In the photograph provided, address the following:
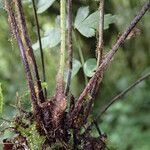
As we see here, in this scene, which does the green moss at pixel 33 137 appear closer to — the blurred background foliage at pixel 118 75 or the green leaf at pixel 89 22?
the green leaf at pixel 89 22

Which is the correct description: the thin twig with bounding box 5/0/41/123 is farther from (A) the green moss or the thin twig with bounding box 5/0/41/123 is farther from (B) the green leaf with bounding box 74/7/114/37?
(B) the green leaf with bounding box 74/7/114/37

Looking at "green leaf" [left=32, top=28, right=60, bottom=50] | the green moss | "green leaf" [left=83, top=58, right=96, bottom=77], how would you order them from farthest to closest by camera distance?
"green leaf" [left=32, top=28, right=60, bottom=50] → "green leaf" [left=83, top=58, right=96, bottom=77] → the green moss

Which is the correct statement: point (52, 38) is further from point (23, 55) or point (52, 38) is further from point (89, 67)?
point (23, 55)

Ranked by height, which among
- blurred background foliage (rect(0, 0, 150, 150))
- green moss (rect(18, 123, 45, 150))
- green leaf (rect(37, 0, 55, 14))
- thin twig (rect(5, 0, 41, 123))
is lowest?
green moss (rect(18, 123, 45, 150))

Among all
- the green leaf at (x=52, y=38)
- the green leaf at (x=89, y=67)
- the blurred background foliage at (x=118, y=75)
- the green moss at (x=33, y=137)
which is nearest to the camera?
the green moss at (x=33, y=137)

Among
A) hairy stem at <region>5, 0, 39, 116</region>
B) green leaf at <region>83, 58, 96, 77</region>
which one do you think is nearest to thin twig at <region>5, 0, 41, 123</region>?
hairy stem at <region>5, 0, 39, 116</region>

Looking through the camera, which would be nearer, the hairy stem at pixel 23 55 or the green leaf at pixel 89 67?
the hairy stem at pixel 23 55

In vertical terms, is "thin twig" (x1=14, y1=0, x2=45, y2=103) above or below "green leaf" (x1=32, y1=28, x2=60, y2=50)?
below

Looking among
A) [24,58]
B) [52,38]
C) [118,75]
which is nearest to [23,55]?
[24,58]

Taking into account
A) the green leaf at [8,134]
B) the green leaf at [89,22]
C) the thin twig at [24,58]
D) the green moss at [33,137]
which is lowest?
the green moss at [33,137]

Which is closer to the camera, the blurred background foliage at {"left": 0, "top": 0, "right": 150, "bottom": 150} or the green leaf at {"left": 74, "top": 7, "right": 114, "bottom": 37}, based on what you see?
the green leaf at {"left": 74, "top": 7, "right": 114, "bottom": 37}

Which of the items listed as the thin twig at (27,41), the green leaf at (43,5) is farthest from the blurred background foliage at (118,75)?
the thin twig at (27,41)

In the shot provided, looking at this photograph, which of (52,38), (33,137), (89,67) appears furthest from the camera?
(52,38)
